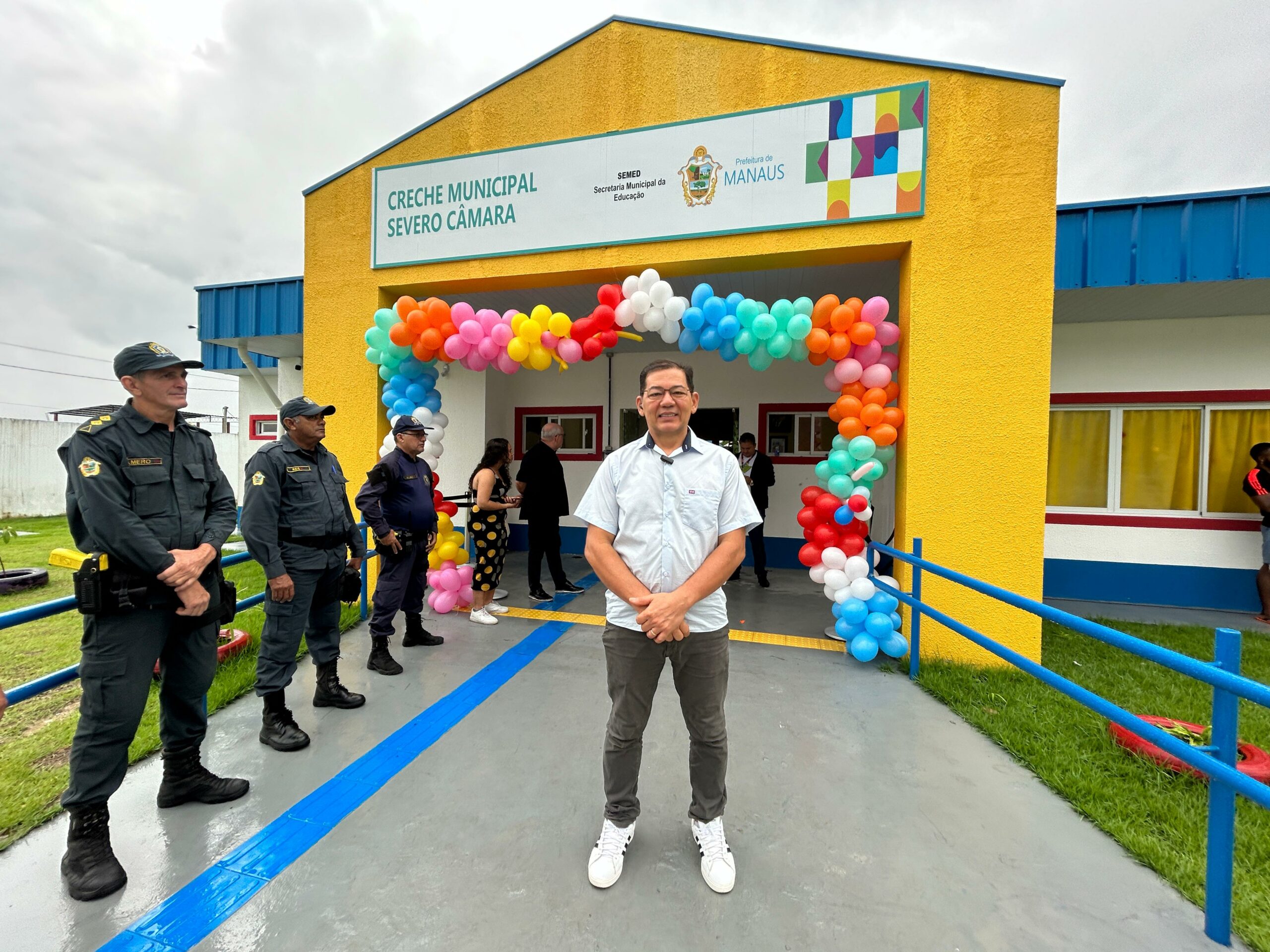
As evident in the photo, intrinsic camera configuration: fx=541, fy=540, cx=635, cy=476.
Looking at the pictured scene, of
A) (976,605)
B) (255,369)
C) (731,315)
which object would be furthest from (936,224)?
(255,369)

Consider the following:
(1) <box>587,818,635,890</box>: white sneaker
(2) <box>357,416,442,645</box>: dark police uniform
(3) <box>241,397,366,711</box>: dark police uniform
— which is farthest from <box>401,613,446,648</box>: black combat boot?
(1) <box>587,818,635,890</box>: white sneaker

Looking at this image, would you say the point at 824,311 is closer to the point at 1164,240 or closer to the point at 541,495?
the point at 1164,240

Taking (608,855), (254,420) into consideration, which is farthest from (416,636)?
(254,420)

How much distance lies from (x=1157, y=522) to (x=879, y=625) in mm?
4302

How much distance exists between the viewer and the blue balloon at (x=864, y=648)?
3.91 meters

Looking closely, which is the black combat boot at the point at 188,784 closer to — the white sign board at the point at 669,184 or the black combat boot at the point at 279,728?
the black combat boot at the point at 279,728

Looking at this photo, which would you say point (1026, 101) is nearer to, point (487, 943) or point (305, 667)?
point (487, 943)

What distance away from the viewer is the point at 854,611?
12.9ft

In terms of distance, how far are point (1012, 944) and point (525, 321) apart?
14.0ft

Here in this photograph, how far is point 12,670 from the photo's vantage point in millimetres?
3908

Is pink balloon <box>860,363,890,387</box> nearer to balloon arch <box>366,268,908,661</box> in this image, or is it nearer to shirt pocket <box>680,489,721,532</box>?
balloon arch <box>366,268,908,661</box>

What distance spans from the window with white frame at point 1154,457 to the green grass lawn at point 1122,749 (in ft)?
5.16

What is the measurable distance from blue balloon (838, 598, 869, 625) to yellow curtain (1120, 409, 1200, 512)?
4.24 metres

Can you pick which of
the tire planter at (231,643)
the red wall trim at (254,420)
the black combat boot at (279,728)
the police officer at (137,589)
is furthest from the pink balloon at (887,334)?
the red wall trim at (254,420)
